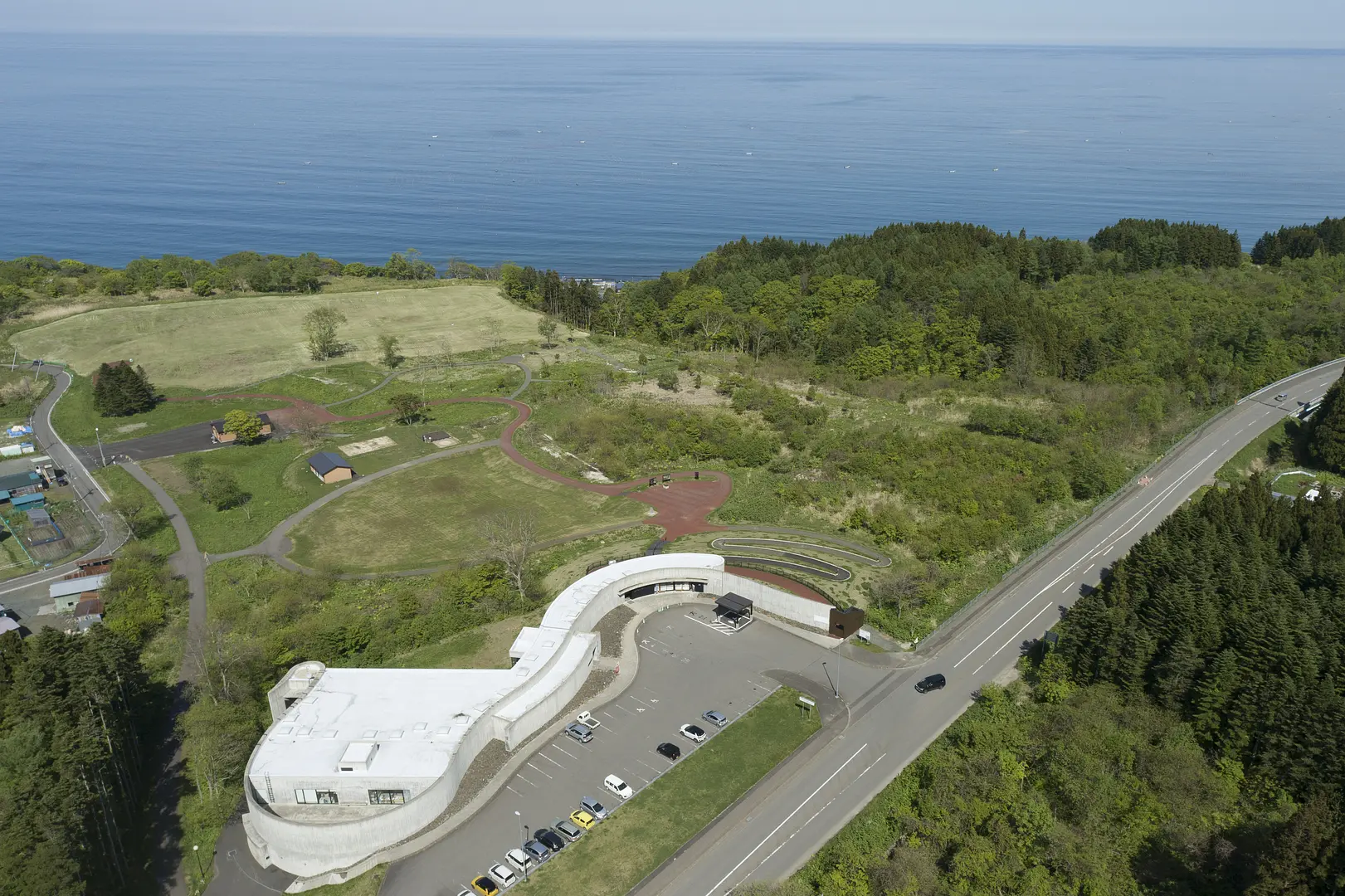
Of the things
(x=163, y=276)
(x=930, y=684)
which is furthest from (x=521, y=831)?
(x=163, y=276)

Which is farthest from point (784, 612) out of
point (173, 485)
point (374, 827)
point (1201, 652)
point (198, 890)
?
point (173, 485)

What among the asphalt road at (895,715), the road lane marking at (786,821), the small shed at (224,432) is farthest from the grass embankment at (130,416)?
the road lane marking at (786,821)

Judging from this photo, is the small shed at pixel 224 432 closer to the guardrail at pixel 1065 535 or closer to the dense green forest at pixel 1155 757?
the guardrail at pixel 1065 535

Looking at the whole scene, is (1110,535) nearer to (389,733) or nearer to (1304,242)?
(389,733)

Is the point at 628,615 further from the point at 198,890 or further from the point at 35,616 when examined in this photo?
the point at 35,616

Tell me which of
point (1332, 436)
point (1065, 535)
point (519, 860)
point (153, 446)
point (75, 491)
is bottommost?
point (75, 491)

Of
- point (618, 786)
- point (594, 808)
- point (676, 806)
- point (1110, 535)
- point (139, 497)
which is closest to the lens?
point (594, 808)
